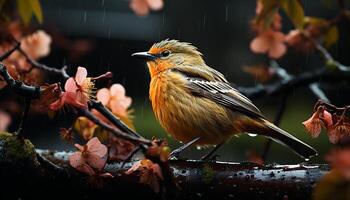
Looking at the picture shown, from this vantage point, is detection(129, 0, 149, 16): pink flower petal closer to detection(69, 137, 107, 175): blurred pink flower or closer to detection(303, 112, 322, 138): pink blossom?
detection(69, 137, 107, 175): blurred pink flower

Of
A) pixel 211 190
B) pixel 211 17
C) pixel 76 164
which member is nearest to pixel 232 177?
pixel 211 190

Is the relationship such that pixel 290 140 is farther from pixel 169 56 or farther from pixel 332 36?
pixel 169 56

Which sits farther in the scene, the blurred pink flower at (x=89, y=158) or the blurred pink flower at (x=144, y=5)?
the blurred pink flower at (x=144, y=5)

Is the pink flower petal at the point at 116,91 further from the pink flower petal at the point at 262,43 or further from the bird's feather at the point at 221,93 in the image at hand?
the pink flower petal at the point at 262,43

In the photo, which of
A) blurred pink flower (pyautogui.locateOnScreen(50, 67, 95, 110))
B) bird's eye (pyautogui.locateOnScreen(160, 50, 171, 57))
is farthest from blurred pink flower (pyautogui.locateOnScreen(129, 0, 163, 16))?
blurred pink flower (pyautogui.locateOnScreen(50, 67, 95, 110))

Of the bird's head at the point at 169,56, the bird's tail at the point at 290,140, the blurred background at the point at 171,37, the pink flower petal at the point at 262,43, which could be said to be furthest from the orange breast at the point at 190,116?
the blurred background at the point at 171,37

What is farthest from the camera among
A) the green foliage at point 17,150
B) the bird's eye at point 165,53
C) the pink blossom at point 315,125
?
the bird's eye at point 165,53

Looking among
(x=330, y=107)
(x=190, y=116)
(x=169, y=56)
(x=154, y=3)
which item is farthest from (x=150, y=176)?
(x=169, y=56)
